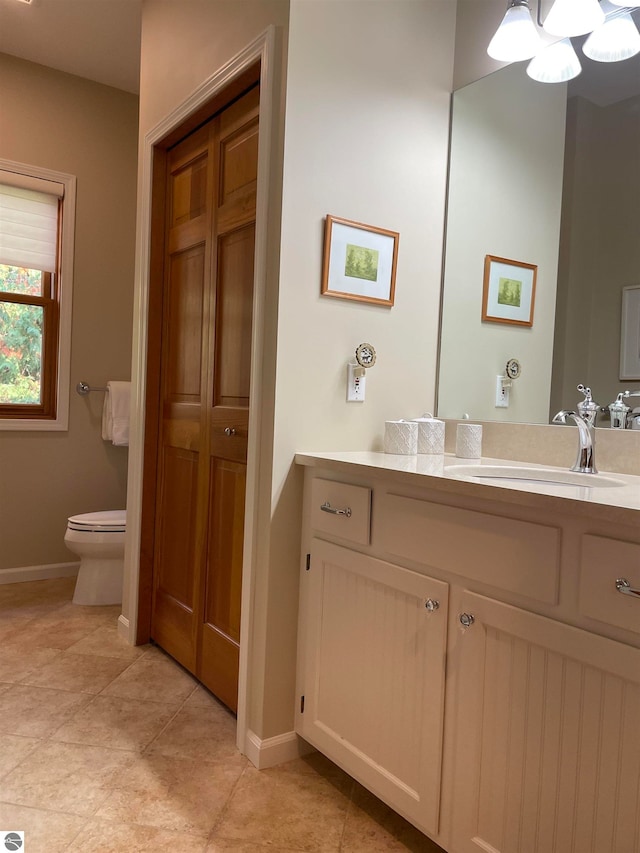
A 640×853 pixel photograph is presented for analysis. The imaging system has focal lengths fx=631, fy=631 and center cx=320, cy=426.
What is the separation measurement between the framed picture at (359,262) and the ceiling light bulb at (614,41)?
0.71m

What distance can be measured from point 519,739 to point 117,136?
11.5ft

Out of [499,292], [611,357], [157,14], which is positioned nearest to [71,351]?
[157,14]

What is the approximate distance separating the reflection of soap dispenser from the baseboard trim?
79.3 inches

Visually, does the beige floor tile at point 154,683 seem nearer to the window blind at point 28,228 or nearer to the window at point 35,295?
the window at point 35,295

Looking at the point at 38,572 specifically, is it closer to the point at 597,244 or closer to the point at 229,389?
the point at 229,389

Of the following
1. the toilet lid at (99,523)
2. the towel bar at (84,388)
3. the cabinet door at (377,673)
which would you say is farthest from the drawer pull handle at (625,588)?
the towel bar at (84,388)

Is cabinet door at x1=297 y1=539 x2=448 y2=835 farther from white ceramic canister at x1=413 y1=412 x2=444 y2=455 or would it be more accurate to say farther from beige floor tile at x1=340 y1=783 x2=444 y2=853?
white ceramic canister at x1=413 y1=412 x2=444 y2=455

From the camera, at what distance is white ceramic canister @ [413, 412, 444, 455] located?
76.2 inches

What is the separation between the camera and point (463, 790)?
1.28m

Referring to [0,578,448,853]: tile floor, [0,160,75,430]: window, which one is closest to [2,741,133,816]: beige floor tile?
[0,578,448,853]: tile floor

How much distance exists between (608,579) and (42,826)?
1366 millimetres

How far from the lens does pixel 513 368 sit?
1.97 m

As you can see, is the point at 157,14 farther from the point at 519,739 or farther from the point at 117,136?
the point at 519,739

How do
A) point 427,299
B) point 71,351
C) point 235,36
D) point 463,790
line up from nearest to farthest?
1. point 463,790
2. point 235,36
3. point 427,299
4. point 71,351
